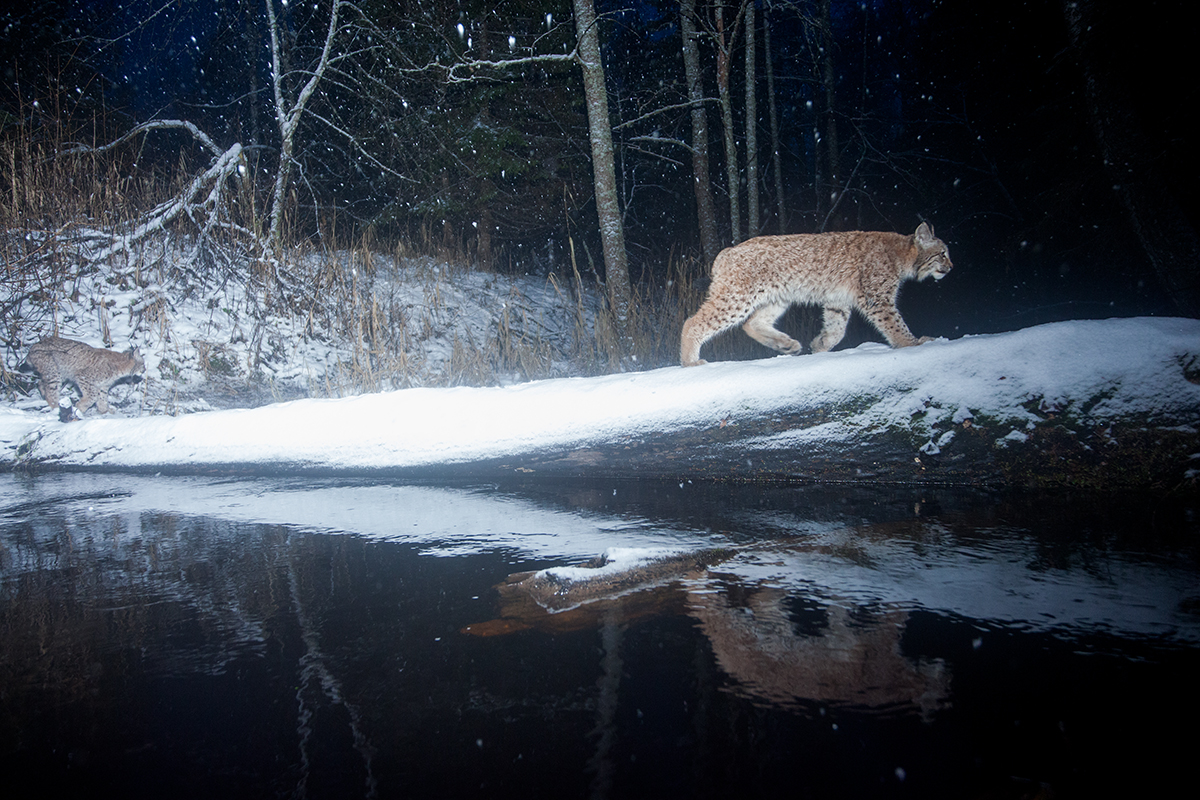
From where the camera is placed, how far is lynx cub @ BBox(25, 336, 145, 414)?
610 cm

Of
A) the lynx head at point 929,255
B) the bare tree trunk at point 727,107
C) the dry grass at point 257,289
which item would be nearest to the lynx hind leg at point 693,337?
the dry grass at point 257,289

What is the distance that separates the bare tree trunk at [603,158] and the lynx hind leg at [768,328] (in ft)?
5.33

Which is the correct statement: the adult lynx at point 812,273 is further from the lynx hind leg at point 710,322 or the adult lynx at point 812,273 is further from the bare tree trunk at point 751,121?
the bare tree trunk at point 751,121

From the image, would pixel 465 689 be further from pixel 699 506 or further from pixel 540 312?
pixel 540 312

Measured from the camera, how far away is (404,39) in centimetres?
1026

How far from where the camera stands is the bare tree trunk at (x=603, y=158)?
23.0ft

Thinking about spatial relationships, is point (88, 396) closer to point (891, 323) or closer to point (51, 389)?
point (51, 389)

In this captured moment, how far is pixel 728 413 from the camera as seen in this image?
3748mm

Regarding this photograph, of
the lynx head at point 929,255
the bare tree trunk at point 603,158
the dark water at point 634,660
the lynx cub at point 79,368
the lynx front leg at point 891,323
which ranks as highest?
the bare tree trunk at point 603,158

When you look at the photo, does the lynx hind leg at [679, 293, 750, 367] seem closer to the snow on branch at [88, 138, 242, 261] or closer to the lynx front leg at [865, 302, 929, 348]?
the lynx front leg at [865, 302, 929, 348]

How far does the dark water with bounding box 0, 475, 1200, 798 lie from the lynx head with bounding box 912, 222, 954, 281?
324 centimetres

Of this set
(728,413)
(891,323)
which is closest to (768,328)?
(891,323)

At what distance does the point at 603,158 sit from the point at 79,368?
6.00 m

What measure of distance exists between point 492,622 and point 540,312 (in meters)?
10.3
